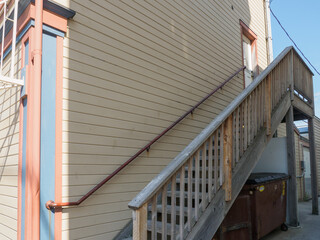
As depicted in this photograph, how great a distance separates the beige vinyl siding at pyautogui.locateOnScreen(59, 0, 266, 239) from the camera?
10.3 feet

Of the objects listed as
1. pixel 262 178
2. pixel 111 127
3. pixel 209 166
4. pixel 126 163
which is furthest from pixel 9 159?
pixel 262 178

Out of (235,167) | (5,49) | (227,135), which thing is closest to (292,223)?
(235,167)

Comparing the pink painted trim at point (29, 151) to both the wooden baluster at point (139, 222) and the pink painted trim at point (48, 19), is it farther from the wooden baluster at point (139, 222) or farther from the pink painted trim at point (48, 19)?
the wooden baluster at point (139, 222)

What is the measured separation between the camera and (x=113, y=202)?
3.45 m

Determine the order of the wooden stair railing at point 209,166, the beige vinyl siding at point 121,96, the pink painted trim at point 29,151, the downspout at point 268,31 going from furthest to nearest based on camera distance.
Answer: the downspout at point 268,31, the beige vinyl siding at point 121,96, the pink painted trim at point 29,151, the wooden stair railing at point 209,166

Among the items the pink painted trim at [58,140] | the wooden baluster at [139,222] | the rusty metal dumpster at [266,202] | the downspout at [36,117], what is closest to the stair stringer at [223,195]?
the rusty metal dumpster at [266,202]

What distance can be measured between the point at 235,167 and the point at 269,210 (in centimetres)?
183

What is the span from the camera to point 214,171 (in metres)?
3.00

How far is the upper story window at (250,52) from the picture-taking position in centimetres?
807

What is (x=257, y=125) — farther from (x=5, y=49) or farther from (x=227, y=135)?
(x=5, y=49)

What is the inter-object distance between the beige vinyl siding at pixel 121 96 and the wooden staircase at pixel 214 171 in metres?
0.65

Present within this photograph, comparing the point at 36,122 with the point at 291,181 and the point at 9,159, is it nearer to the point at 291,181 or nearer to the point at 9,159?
the point at 9,159

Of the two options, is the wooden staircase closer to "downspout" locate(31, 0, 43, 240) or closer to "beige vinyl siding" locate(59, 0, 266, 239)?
"beige vinyl siding" locate(59, 0, 266, 239)

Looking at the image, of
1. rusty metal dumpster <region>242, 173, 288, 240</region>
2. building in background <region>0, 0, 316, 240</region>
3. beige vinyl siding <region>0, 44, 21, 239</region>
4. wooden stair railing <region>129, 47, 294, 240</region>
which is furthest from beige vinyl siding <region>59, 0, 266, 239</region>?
rusty metal dumpster <region>242, 173, 288, 240</region>
